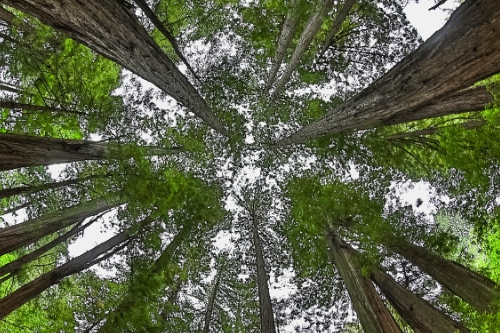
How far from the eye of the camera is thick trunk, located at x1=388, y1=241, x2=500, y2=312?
20.6 ft

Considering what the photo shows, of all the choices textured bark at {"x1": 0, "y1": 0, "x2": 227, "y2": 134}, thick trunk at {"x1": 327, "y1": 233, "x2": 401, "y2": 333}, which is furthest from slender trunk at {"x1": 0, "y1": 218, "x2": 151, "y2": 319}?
thick trunk at {"x1": 327, "y1": 233, "x2": 401, "y2": 333}

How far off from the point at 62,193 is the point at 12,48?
3.75 meters

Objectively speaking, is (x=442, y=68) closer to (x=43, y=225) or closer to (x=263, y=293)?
(x=43, y=225)

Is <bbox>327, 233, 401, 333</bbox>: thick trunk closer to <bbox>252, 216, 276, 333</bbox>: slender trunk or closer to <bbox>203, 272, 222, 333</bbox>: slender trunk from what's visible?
<bbox>252, 216, 276, 333</bbox>: slender trunk

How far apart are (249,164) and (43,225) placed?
6.78 metres

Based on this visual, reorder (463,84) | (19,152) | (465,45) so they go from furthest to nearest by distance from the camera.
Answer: (19,152) < (463,84) < (465,45)

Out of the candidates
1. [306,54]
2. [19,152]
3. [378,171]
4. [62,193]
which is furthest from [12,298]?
[306,54]

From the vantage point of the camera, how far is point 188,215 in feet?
33.3

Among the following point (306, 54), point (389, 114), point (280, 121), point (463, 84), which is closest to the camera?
point (463, 84)

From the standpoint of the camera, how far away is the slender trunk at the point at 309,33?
8320 millimetres

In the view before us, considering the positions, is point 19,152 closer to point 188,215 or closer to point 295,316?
point 188,215

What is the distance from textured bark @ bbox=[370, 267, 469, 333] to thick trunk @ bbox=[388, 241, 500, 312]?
1.83 ft

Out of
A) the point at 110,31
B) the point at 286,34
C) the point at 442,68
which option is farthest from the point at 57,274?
the point at 286,34

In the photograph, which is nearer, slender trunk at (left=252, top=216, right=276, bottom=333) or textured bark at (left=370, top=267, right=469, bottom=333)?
textured bark at (left=370, top=267, right=469, bottom=333)
